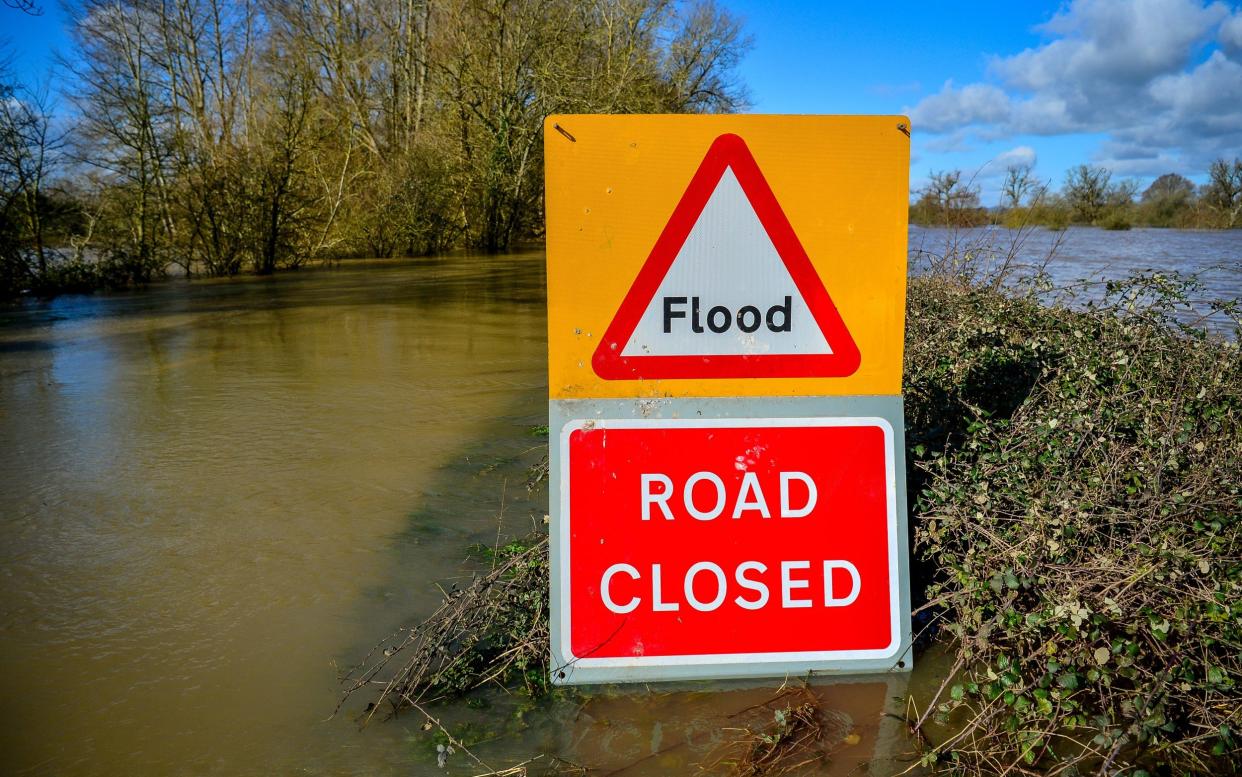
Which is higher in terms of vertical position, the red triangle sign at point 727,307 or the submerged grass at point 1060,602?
the red triangle sign at point 727,307

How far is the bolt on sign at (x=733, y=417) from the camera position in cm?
230

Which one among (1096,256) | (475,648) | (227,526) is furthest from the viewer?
(1096,256)

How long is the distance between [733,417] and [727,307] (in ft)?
0.95

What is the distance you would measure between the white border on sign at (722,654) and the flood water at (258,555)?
0.55 ft

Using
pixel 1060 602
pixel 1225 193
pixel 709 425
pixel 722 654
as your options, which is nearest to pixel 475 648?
pixel 722 654

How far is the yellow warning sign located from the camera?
2.29 m

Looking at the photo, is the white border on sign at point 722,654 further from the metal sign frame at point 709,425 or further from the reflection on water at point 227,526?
the reflection on water at point 227,526

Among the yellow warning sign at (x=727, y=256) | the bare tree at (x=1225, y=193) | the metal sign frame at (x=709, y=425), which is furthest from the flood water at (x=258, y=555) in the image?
the bare tree at (x=1225, y=193)

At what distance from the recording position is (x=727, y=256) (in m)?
2.33

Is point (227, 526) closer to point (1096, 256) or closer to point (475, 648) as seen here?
point (475, 648)

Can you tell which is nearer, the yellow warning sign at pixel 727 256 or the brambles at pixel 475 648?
the yellow warning sign at pixel 727 256

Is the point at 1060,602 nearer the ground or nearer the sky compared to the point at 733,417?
nearer the ground

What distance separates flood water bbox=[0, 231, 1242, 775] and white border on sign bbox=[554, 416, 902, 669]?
6.6 inches

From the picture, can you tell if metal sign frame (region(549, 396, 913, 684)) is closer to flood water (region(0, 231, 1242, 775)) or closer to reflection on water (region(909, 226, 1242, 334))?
flood water (region(0, 231, 1242, 775))
